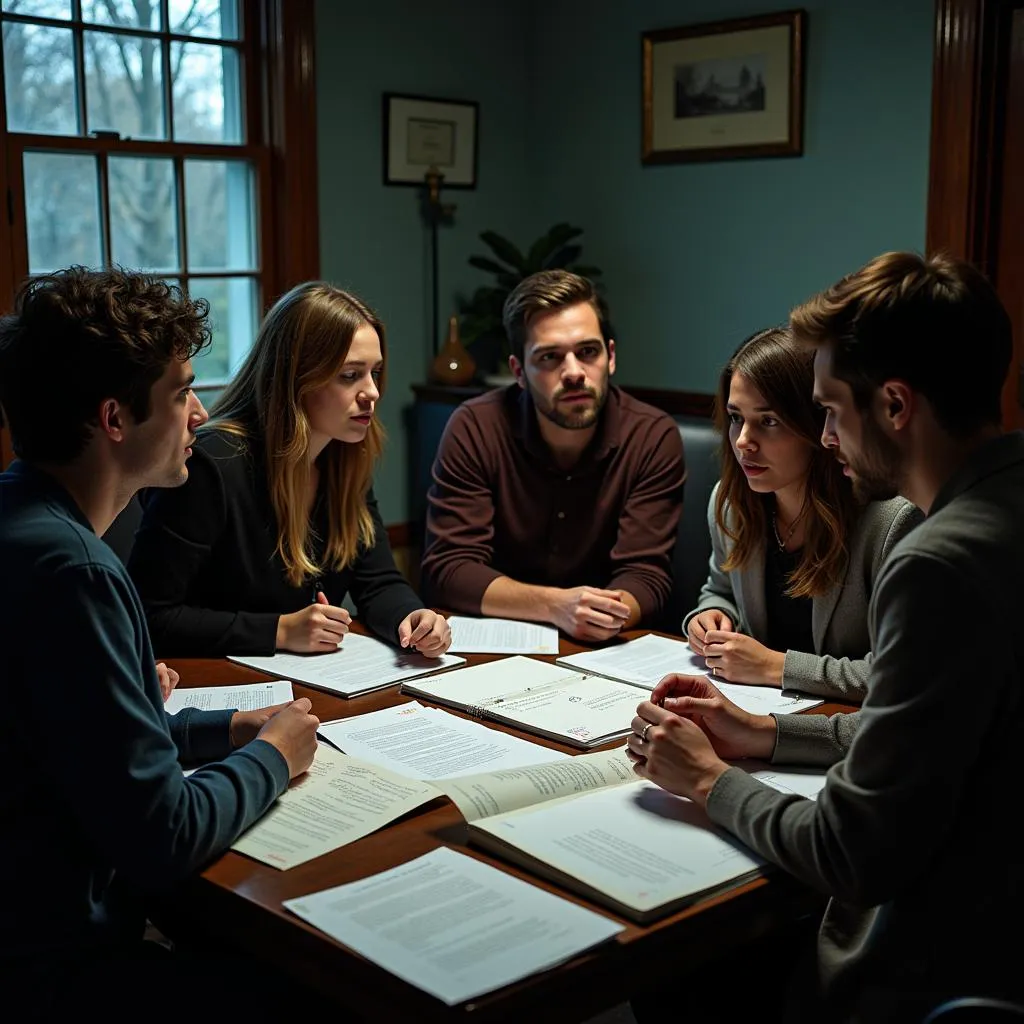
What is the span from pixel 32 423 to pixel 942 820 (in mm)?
992

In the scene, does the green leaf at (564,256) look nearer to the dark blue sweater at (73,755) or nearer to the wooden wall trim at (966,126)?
the wooden wall trim at (966,126)

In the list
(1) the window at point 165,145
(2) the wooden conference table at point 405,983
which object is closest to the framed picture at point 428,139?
(1) the window at point 165,145

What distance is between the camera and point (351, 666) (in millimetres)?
2043

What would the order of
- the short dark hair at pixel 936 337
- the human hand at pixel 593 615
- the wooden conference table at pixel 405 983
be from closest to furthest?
the wooden conference table at pixel 405 983, the short dark hair at pixel 936 337, the human hand at pixel 593 615

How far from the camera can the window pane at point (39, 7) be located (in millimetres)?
3525

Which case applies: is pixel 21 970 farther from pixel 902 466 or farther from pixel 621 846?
pixel 902 466

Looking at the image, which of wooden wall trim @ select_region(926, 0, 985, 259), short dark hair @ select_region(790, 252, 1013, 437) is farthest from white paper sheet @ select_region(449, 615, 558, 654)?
wooden wall trim @ select_region(926, 0, 985, 259)

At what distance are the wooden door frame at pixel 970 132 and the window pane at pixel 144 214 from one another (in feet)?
7.54

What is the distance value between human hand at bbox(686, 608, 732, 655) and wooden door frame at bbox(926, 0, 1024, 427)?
1.69 meters

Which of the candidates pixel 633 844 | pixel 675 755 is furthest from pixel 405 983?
pixel 675 755

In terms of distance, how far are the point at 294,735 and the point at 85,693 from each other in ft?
1.10

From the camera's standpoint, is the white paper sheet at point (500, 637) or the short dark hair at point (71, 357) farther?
the white paper sheet at point (500, 637)

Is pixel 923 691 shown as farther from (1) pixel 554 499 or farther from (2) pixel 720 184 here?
(2) pixel 720 184

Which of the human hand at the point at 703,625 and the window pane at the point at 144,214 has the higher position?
the window pane at the point at 144,214
